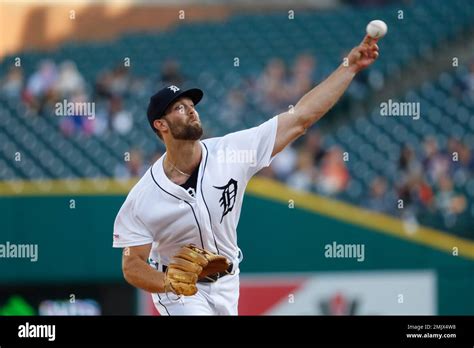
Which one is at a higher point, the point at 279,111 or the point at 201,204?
the point at 279,111

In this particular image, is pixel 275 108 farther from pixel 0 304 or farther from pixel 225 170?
pixel 225 170

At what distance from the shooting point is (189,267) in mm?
5934

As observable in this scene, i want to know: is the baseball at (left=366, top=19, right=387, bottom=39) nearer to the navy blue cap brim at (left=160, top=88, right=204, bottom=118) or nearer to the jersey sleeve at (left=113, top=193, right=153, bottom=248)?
the navy blue cap brim at (left=160, top=88, right=204, bottom=118)

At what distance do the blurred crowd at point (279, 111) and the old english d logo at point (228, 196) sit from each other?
356 cm

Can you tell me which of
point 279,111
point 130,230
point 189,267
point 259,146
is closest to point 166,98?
point 259,146

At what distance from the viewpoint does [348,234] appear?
945 centimetres

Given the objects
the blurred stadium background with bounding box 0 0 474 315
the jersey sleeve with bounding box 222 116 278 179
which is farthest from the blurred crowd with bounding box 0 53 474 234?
the jersey sleeve with bounding box 222 116 278 179

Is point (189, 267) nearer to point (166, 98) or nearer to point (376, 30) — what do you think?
point (166, 98)

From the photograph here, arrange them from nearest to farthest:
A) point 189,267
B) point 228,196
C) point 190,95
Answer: point 189,267 < point 228,196 < point 190,95

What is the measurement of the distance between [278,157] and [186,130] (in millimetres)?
3902

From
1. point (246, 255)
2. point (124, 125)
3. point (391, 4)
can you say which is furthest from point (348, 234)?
point (391, 4)

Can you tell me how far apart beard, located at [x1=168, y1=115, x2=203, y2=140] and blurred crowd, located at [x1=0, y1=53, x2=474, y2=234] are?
3.63 meters

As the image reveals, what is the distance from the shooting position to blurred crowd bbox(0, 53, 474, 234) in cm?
976
